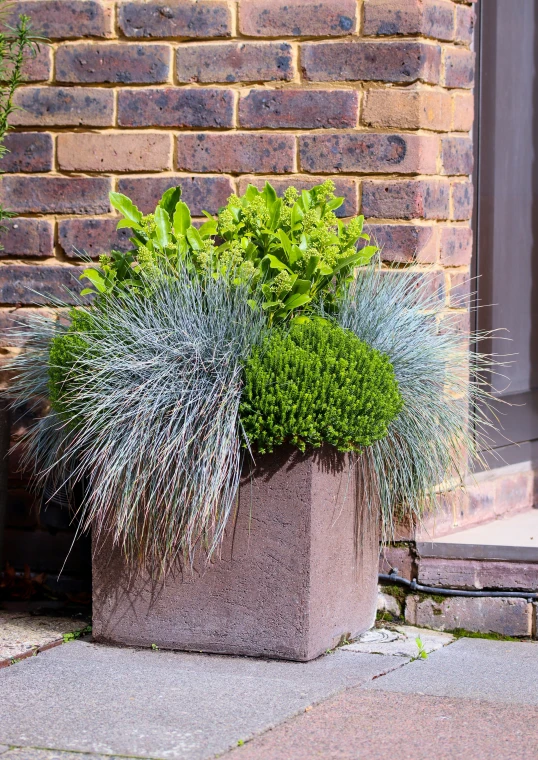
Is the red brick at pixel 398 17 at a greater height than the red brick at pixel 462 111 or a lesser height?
greater

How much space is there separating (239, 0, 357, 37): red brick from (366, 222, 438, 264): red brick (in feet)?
2.12

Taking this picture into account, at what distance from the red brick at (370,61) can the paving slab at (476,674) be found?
5.89 feet

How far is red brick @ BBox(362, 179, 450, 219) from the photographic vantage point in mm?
3619

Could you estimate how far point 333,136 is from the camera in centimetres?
366

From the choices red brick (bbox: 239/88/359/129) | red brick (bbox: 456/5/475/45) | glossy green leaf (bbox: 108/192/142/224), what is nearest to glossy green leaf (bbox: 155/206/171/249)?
glossy green leaf (bbox: 108/192/142/224)

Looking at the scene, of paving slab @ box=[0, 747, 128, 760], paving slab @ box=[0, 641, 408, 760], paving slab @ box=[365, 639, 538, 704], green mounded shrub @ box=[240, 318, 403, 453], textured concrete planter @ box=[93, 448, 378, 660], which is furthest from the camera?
textured concrete planter @ box=[93, 448, 378, 660]

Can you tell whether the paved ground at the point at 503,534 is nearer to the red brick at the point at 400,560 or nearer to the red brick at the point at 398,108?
the red brick at the point at 400,560

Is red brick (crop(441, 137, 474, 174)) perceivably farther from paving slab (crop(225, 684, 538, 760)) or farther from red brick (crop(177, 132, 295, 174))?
paving slab (crop(225, 684, 538, 760))

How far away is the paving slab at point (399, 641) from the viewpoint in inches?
132

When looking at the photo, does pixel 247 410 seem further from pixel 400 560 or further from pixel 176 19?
pixel 176 19

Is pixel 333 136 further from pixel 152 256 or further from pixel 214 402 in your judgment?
pixel 214 402

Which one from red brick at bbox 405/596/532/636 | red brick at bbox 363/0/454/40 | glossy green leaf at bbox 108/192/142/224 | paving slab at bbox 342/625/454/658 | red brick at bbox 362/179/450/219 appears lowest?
paving slab at bbox 342/625/454/658

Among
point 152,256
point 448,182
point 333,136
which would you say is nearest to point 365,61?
point 333,136

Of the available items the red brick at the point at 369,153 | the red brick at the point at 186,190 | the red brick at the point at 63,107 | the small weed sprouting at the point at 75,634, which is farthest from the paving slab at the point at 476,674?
the red brick at the point at 63,107
